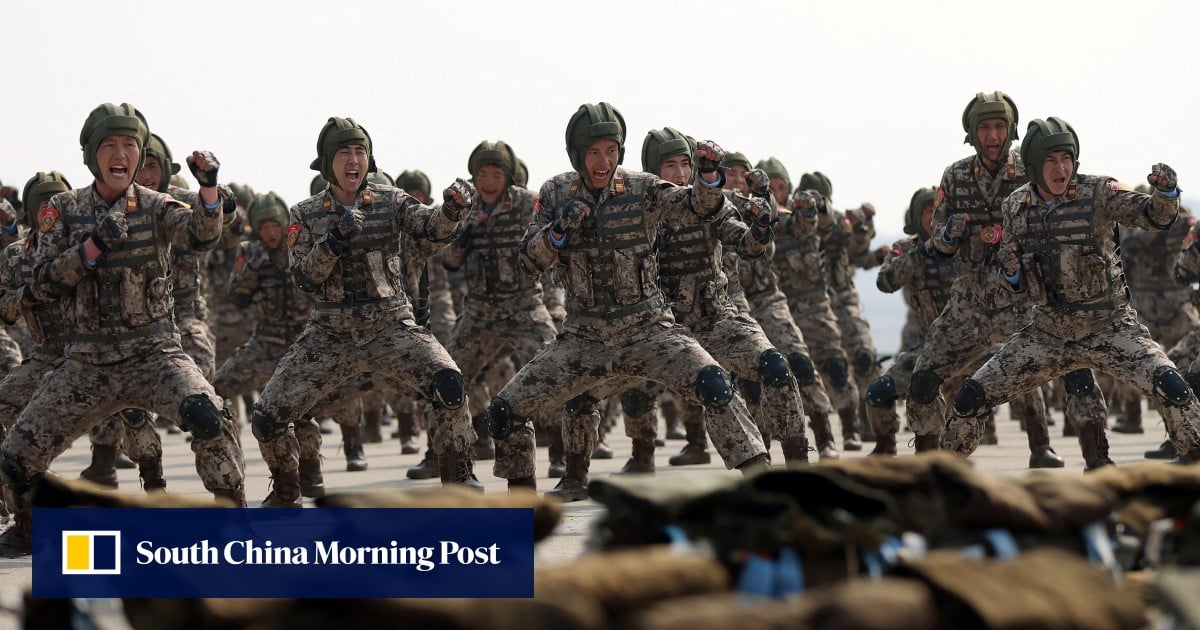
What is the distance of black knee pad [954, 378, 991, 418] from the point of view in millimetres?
10273

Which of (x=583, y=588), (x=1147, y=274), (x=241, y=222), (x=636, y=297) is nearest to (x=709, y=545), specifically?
(x=583, y=588)

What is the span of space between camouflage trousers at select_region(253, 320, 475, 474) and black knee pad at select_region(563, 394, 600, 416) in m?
0.94

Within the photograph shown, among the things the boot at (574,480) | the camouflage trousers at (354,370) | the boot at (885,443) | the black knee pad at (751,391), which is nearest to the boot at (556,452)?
the black knee pad at (751,391)

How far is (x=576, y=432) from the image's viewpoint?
11.3 m

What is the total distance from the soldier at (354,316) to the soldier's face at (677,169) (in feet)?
6.98

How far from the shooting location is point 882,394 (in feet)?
40.8

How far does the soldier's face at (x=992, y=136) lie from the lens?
1190 cm

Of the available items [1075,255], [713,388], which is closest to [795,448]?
[713,388]

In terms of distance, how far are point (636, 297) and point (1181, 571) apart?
5.93 meters

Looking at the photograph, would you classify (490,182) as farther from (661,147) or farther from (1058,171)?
(1058,171)

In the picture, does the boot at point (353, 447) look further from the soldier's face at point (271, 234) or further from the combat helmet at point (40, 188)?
the combat helmet at point (40, 188)

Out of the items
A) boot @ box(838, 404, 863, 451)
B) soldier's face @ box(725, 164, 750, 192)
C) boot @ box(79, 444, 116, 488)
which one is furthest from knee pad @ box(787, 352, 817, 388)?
boot @ box(79, 444, 116, 488)

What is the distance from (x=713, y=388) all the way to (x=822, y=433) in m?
4.55

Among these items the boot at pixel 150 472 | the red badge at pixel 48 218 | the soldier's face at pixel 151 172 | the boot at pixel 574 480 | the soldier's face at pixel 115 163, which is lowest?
the boot at pixel 574 480
